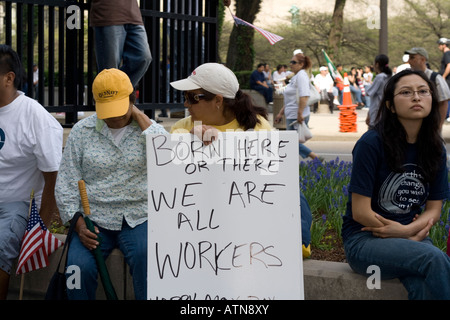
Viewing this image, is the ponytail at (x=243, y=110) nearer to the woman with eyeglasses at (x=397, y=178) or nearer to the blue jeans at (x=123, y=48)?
the woman with eyeglasses at (x=397, y=178)

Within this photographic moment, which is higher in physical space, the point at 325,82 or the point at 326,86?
the point at 325,82

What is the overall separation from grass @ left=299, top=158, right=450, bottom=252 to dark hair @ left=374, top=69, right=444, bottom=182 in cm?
81

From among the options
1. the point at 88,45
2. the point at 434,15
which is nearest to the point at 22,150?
the point at 88,45

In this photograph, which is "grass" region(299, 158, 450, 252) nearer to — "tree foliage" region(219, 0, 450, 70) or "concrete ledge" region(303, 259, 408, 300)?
"concrete ledge" region(303, 259, 408, 300)

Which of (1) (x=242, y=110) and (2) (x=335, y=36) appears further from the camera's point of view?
(2) (x=335, y=36)

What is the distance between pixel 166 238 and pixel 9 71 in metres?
1.68

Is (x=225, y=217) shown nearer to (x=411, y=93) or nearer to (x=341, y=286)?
(x=341, y=286)

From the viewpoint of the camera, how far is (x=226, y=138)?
356 centimetres

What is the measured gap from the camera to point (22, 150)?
4539mm

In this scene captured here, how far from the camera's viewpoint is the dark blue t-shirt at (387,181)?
3.82 m

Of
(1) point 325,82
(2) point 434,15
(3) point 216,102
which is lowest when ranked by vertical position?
(1) point 325,82

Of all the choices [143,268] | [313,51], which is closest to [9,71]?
Answer: [143,268]

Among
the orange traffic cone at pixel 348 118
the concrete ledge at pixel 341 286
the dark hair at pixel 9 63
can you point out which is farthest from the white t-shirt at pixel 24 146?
the orange traffic cone at pixel 348 118

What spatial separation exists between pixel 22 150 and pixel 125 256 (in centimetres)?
97
